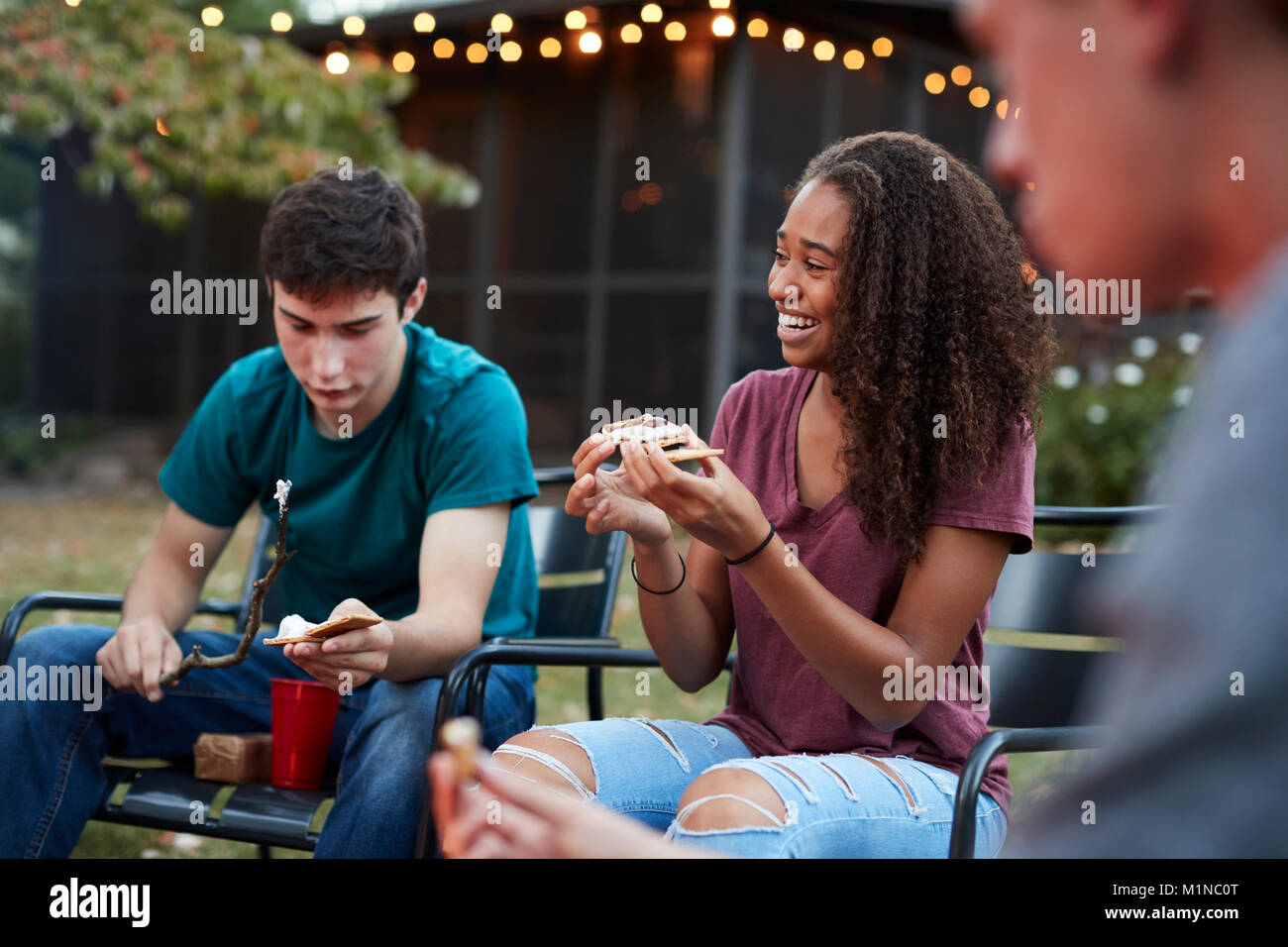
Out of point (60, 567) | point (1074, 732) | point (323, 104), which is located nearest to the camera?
point (1074, 732)

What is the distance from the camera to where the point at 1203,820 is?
0.53m

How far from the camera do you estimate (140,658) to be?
100 inches

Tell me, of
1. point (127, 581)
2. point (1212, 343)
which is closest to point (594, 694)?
point (1212, 343)

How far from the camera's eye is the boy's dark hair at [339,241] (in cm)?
254

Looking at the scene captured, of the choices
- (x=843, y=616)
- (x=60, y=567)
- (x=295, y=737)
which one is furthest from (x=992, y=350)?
(x=60, y=567)

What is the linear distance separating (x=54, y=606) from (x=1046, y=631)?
2.25 m

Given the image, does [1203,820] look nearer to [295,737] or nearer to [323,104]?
[295,737]

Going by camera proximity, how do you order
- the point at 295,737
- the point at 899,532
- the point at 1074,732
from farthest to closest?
the point at 295,737, the point at 899,532, the point at 1074,732

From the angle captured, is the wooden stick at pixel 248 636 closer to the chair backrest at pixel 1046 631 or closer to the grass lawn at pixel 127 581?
the grass lawn at pixel 127 581

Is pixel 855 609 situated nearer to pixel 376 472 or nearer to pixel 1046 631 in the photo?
pixel 1046 631

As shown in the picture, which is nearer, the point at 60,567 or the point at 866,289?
the point at 866,289

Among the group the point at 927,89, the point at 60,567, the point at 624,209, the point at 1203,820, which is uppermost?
the point at 927,89

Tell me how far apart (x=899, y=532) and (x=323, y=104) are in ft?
26.7

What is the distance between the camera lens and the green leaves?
8195 millimetres
